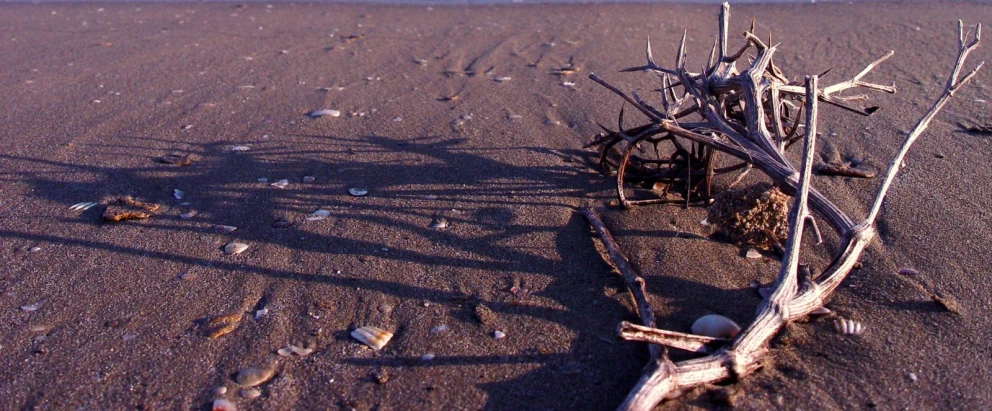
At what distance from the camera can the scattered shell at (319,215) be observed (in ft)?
11.0

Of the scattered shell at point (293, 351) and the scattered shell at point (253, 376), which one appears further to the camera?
the scattered shell at point (293, 351)

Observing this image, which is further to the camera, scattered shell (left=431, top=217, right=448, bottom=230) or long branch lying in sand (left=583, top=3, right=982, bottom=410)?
scattered shell (left=431, top=217, right=448, bottom=230)

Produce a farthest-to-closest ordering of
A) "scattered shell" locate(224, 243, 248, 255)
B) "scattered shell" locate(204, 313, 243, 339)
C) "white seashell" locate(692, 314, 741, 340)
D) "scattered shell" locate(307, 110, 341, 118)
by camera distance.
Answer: "scattered shell" locate(307, 110, 341, 118) < "scattered shell" locate(224, 243, 248, 255) < "scattered shell" locate(204, 313, 243, 339) < "white seashell" locate(692, 314, 741, 340)

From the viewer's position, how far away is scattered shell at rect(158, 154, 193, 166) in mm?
3951

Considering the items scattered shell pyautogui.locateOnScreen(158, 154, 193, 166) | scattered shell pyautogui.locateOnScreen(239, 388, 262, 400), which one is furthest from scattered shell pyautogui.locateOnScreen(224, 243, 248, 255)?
scattered shell pyautogui.locateOnScreen(158, 154, 193, 166)

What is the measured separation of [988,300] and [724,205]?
3.01ft

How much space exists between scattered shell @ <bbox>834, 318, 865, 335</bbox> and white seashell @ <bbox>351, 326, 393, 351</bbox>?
1.41 meters

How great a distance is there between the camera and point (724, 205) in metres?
3.03

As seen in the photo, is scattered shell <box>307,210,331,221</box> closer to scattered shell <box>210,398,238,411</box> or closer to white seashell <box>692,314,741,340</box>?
scattered shell <box>210,398,238,411</box>

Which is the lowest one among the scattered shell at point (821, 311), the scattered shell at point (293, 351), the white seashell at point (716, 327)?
the scattered shell at point (293, 351)

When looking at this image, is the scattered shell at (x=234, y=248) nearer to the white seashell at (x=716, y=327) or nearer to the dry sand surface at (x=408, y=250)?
the dry sand surface at (x=408, y=250)

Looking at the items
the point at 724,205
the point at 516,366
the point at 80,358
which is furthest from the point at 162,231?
the point at 724,205

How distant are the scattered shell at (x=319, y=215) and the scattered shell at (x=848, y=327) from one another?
2.02 meters

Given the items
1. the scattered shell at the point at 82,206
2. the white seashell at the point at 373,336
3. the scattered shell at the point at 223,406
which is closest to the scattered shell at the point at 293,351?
the white seashell at the point at 373,336
